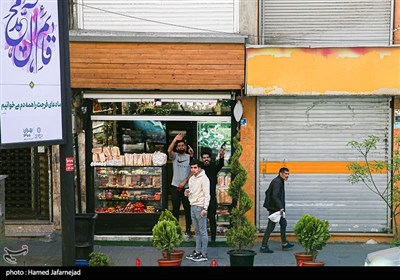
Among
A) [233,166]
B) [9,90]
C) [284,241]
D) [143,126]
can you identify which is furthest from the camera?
[143,126]

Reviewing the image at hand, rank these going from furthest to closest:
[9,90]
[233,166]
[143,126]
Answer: [143,126] < [233,166] < [9,90]

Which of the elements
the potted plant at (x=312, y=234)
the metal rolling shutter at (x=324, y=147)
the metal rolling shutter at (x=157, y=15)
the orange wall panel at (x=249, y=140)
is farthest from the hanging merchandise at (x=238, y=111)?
the potted plant at (x=312, y=234)

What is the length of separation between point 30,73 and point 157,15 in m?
4.49

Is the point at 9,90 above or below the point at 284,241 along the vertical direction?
above

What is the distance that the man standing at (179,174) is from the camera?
14367mm

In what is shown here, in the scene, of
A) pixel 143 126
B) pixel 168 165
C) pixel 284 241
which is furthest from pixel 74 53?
pixel 284 241

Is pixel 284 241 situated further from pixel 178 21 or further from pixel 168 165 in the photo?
pixel 178 21

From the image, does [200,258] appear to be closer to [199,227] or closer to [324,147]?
[199,227]

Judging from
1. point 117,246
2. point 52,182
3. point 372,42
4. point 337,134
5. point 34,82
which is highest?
point 372,42

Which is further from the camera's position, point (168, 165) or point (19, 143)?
point (168, 165)

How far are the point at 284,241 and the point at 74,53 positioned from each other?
556 cm

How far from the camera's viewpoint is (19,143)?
10.2 meters

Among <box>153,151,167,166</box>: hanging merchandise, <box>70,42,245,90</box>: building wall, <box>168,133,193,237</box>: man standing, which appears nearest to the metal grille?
<box>70,42,245,90</box>: building wall

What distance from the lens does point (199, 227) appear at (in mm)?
12906
